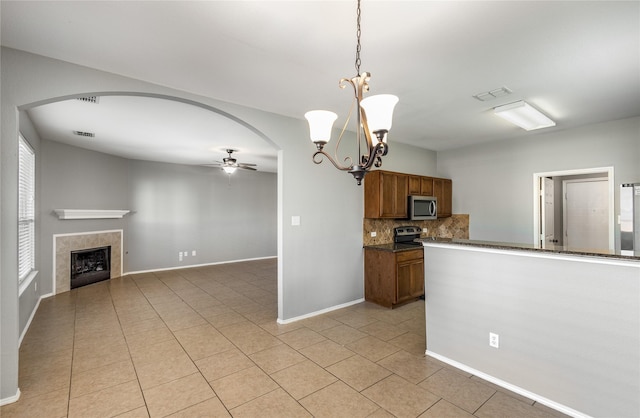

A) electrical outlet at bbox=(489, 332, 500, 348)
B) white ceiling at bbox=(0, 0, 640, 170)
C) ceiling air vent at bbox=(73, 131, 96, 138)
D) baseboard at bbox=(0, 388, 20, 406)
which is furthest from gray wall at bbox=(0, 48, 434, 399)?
electrical outlet at bbox=(489, 332, 500, 348)

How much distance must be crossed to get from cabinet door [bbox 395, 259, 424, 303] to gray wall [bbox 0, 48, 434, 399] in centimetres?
60

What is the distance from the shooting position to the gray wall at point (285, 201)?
85.3 inches

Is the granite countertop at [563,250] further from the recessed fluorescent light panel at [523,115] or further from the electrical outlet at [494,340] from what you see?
the recessed fluorescent light panel at [523,115]

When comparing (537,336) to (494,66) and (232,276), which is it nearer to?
(494,66)

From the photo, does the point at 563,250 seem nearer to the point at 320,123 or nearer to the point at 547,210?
the point at 320,123

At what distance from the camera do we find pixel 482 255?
2.47m

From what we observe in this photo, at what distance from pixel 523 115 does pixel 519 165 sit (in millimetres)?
1602

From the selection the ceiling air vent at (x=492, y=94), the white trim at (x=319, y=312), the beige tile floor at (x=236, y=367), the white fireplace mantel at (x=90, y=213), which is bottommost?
the beige tile floor at (x=236, y=367)

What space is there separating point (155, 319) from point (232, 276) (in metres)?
2.46

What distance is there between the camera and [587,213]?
18.3 ft

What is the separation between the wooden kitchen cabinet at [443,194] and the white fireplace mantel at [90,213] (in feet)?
20.6

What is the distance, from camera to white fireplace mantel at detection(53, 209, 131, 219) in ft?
16.5

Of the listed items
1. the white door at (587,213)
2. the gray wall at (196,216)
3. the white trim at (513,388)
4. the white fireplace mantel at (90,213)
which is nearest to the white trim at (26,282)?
the white fireplace mantel at (90,213)

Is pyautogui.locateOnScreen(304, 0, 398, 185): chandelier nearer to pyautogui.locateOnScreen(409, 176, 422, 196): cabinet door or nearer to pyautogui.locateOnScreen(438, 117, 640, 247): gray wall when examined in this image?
pyautogui.locateOnScreen(409, 176, 422, 196): cabinet door
